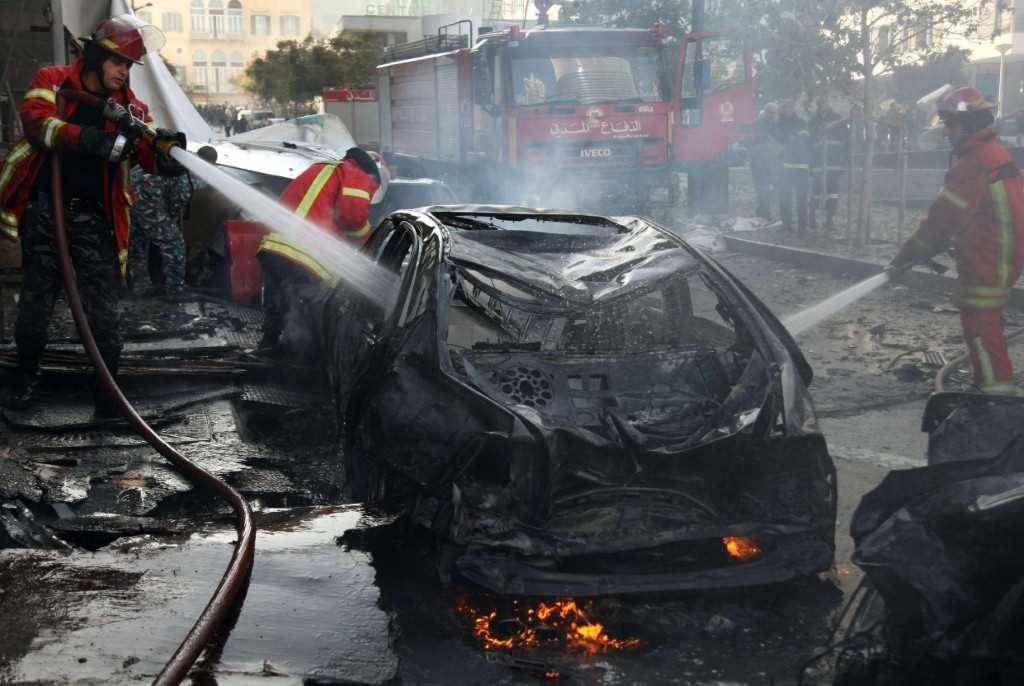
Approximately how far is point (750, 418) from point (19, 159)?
4.20m

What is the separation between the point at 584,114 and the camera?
46.7 feet

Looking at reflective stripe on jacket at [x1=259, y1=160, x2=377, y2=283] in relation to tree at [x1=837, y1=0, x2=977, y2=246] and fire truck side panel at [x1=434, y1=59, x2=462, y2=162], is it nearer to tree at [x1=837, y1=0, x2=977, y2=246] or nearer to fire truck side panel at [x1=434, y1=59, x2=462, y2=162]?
tree at [x1=837, y1=0, x2=977, y2=246]

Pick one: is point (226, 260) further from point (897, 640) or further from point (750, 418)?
point (897, 640)

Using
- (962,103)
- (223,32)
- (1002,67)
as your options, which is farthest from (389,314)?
(223,32)

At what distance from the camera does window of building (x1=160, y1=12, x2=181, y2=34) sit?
7988 cm

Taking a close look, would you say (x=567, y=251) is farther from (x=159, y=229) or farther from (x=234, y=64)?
(x=234, y=64)

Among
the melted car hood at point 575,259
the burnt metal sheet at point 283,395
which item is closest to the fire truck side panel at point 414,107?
the burnt metal sheet at point 283,395

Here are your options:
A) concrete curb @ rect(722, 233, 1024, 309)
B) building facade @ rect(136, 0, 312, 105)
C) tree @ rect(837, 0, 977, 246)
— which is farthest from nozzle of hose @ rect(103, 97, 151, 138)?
building facade @ rect(136, 0, 312, 105)

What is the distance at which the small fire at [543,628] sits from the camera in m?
3.71

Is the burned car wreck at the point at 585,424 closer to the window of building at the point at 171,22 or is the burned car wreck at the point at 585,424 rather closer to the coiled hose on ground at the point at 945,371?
the coiled hose on ground at the point at 945,371

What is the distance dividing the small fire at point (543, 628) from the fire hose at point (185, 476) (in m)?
0.81

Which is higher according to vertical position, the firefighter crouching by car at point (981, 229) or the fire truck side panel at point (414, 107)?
the fire truck side panel at point (414, 107)

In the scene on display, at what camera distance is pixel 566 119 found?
14.2m

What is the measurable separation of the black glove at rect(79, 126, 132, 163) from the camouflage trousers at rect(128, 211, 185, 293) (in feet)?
14.1
